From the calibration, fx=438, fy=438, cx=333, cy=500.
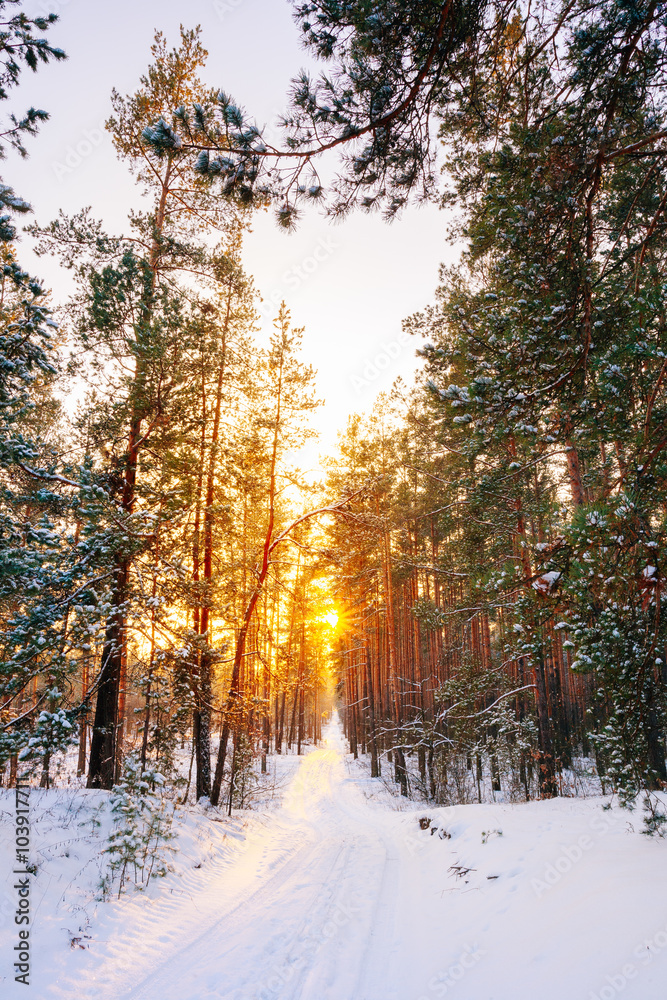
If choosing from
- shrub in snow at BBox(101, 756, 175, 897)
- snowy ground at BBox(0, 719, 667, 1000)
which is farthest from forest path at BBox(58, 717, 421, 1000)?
shrub in snow at BBox(101, 756, 175, 897)

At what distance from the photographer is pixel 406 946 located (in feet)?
15.8

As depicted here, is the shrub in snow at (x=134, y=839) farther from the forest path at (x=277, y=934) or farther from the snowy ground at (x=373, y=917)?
the forest path at (x=277, y=934)

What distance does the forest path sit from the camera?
4.10m

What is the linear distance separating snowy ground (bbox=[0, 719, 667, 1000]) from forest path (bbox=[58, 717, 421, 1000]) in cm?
2

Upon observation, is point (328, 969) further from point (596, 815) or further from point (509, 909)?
point (596, 815)

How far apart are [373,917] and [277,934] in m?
1.29

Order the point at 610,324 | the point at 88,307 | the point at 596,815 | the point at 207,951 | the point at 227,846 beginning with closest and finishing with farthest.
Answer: the point at 207,951
the point at 610,324
the point at 596,815
the point at 227,846
the point at 88,307

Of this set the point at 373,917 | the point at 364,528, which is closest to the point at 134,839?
the point at 373,917

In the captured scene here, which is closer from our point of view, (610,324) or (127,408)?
(610,324)

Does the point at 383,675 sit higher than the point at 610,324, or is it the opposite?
the point at 610,324

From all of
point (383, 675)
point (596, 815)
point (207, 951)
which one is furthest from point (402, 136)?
point (383, 675)

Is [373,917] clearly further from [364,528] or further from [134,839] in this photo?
[364,528]

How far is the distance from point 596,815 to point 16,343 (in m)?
11.5

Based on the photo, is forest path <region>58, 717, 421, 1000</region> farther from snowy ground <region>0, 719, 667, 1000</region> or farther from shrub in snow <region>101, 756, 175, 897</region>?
shrub in snow <region>101, 756, 175, 897</region>
